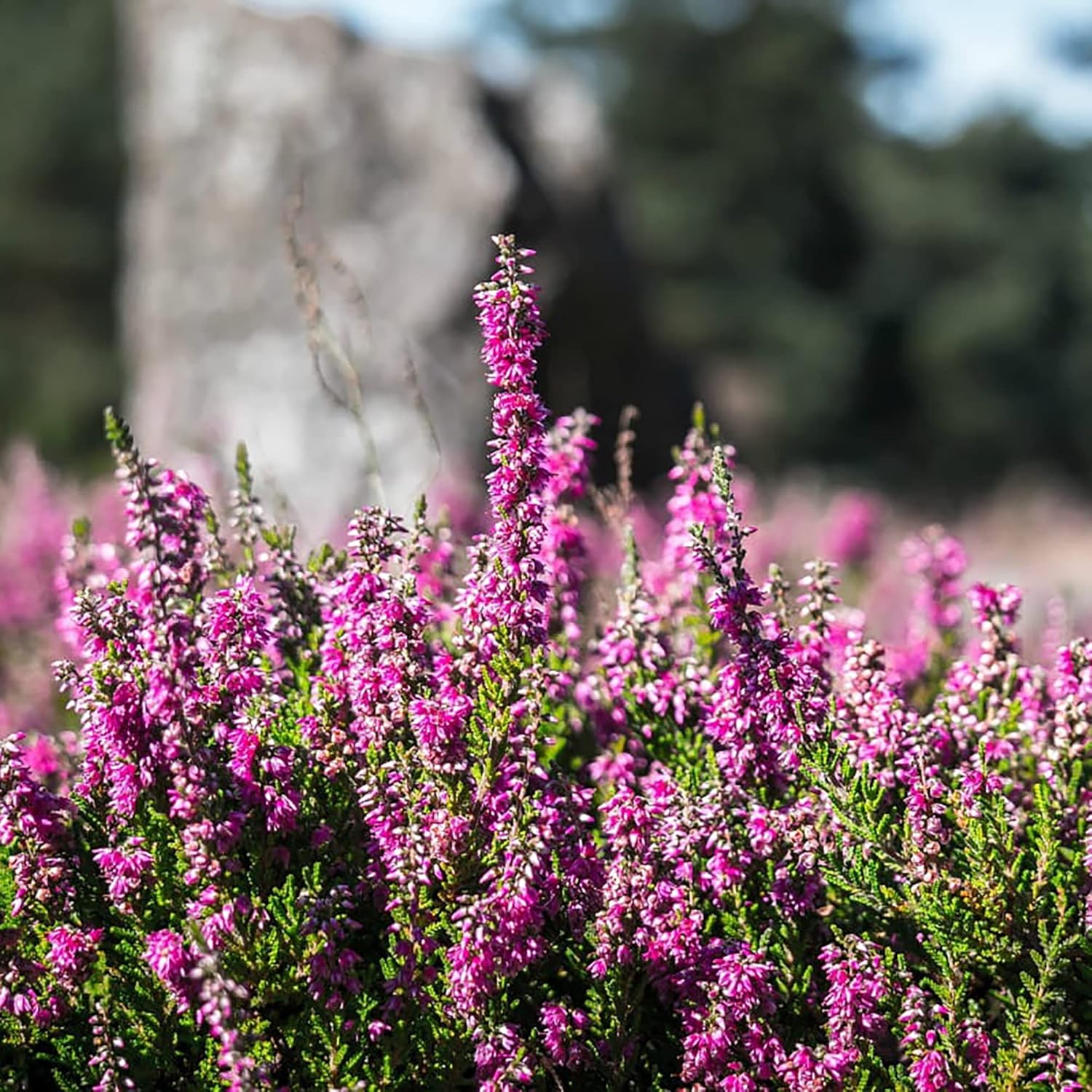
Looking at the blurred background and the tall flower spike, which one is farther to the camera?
the blurred background

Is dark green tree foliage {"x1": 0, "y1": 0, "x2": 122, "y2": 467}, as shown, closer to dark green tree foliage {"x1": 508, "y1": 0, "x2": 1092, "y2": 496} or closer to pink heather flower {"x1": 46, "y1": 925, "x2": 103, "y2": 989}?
dark green tree foliage {"x1": 508, "y1": 0, "x2": 1092, "y2": 496}

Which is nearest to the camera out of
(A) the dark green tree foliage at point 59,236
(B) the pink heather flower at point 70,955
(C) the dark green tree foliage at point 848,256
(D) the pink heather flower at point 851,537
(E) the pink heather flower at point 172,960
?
(E) the pink heather flower at point 172,960

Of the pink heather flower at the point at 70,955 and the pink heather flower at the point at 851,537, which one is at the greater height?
the pink heather flower at the point at 851,537

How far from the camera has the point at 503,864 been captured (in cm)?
219

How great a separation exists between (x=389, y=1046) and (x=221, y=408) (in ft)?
24.5

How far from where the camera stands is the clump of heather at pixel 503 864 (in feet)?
7.23

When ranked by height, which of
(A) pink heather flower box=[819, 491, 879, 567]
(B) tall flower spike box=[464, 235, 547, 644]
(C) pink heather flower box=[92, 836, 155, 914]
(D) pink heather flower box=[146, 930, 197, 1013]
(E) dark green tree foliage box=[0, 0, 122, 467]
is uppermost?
(E) dark green tree foliage box=[0, 0, 122, 467]

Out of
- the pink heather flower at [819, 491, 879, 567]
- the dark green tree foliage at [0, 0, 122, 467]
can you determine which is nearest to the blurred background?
the dark green tree foliage at [0, 0, 122, 467]

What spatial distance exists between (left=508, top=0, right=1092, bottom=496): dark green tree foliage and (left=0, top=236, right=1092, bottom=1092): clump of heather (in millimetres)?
21350

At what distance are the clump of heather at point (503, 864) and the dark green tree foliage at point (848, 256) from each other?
21350 mm

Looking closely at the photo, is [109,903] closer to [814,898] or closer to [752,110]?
[814,898]

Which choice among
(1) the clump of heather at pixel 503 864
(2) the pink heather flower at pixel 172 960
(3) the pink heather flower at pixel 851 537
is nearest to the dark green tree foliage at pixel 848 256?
(3) the pink heather flower at pixel 851 537

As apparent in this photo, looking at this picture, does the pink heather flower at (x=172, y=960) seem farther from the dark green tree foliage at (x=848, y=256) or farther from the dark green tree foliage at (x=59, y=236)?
the dark green tree foliage at (x=848, y=256)

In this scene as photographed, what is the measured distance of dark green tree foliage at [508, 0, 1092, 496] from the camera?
24281mm
